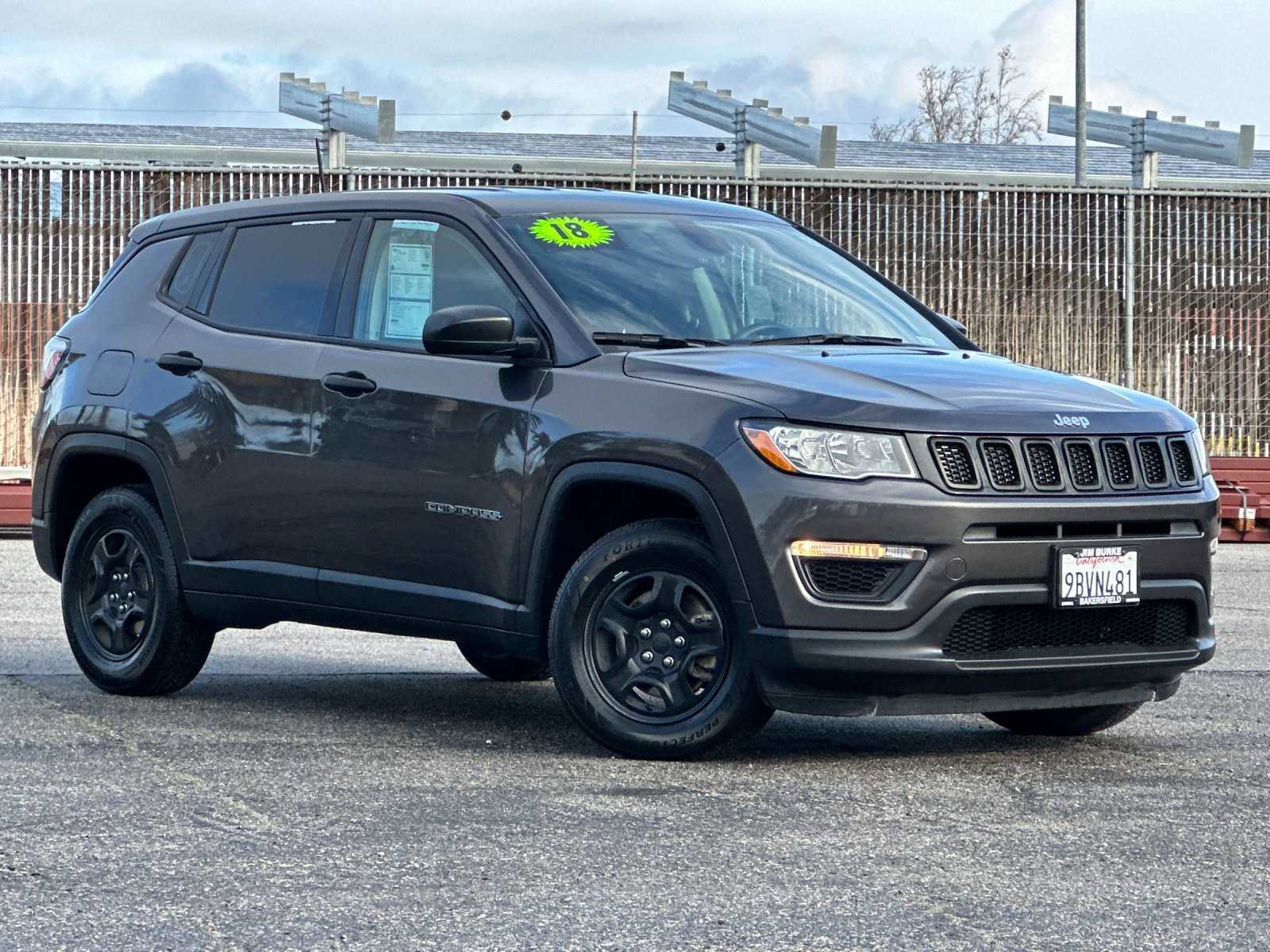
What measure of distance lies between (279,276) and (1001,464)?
294cm

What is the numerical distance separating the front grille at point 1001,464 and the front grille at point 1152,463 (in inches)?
19.7

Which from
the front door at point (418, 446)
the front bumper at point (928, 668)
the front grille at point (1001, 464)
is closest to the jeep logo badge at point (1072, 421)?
the front grille at point (1001, 464)

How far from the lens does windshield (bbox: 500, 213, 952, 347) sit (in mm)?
6941

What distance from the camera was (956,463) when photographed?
6.04m

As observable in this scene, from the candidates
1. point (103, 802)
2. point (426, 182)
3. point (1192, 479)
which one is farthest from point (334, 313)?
point (426, 182)

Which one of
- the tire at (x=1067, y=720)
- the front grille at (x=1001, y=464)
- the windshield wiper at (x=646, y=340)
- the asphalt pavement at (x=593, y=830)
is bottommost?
the asphalt pavement at (x=593, y=830)

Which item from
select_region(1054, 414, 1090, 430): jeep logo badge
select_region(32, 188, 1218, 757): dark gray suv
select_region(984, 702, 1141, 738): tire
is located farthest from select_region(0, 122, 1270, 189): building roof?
select_region(1054, 414, 1090, 430): jeep logo badge

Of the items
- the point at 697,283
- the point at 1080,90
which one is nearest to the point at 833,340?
the point at 697,283

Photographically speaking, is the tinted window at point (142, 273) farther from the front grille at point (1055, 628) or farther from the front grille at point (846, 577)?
the front grille at point (1055, 628)

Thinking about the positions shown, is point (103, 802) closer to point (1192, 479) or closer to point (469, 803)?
point (469, 803)

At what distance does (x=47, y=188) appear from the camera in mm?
19297

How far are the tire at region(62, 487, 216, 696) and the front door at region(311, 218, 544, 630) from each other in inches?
36.0

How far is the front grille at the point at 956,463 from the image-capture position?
6.02 meters

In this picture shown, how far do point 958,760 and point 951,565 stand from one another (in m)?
0.88
